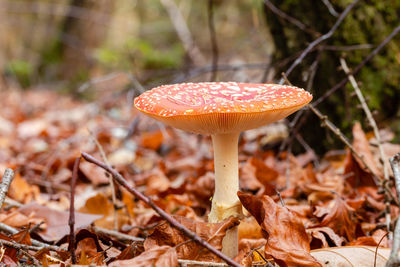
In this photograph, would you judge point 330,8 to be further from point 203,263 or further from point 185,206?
point 203,263

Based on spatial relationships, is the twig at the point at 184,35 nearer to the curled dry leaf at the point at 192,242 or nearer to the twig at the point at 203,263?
the curled dry leaf at the point at 192,242

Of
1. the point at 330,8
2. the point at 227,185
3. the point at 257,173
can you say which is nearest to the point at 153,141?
the point at 257,173

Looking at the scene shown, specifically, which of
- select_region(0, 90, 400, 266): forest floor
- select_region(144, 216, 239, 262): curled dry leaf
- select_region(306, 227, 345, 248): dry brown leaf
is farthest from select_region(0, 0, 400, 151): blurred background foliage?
select_region(144, 216, 239, 262): curled dry leaf

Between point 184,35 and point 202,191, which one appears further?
A: point 184,35

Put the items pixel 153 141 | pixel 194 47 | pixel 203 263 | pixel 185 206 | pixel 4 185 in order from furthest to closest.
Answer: pixel 194 47
pixel 153 141
pixel 185 206
pixel 4 185
pixel 203 263

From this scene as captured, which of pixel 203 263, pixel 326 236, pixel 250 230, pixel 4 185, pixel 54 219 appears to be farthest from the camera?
pixel 54 219

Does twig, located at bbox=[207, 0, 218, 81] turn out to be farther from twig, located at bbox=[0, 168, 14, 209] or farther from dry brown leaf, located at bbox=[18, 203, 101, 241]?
twig, located at bbox=[0, 168, 14, 209]
